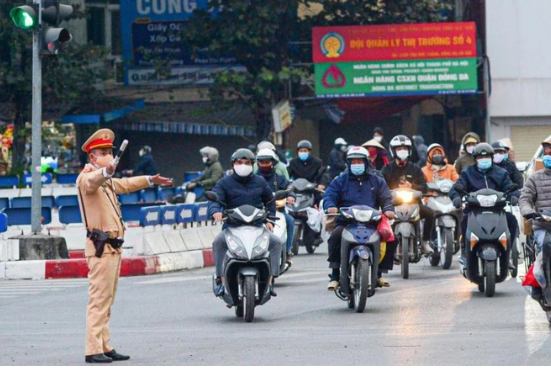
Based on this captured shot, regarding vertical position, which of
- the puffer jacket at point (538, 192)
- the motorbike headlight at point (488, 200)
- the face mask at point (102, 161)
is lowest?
the motorbike headlight at point (488, 200)

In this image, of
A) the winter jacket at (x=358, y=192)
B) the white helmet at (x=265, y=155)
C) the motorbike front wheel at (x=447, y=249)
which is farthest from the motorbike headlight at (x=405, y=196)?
the winter jacket at (x=358, y=192)

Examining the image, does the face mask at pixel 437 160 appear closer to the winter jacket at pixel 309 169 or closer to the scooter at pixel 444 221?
the scooter at pixel 444 221

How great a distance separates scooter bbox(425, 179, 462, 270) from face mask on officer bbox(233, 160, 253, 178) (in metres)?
4.68

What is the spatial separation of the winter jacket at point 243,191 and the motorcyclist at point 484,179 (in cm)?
233

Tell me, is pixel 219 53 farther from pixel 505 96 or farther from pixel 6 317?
pixel 6 317

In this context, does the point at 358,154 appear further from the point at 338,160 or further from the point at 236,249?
the point at 338,160

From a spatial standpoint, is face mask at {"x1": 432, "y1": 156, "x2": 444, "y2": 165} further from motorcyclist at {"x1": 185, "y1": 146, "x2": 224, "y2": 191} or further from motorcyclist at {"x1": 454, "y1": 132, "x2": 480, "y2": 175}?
motorcyclist at {"x1": 185, "y1": 146, "x2": 224, "y2": 191}

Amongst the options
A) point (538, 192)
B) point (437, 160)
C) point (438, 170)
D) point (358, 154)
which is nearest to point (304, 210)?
point (438, 170)

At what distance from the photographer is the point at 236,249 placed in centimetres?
1236

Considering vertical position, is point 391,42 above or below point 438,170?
above

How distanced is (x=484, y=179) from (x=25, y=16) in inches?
231

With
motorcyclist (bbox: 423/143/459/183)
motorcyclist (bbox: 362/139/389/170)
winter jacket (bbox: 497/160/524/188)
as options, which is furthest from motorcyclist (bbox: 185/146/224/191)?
winter jacket (bbox: 497/160/524/188)

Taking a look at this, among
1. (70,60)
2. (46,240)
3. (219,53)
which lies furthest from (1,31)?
(46,240)

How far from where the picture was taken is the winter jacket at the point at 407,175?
16.6 metres
